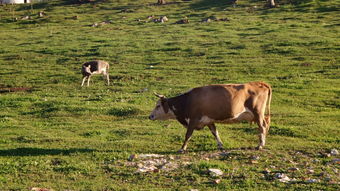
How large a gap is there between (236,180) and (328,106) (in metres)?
11.0

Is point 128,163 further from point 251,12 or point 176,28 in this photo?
point 251,12

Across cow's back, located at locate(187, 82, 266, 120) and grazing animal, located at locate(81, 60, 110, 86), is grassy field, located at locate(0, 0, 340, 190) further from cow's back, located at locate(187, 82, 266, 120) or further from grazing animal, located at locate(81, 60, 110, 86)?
cow's back, located at locate(187, 82, 266, 120)

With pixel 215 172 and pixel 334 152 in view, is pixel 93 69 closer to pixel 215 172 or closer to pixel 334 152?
pixel 334 152

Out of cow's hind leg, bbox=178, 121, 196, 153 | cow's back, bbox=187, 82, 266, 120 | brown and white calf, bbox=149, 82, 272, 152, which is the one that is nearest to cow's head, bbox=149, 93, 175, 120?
brown and white calf, bbox=149, 82, 272, 152

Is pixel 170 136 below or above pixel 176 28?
below

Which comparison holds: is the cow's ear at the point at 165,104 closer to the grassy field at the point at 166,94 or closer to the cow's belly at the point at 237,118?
the grassy field at the point at 166,94

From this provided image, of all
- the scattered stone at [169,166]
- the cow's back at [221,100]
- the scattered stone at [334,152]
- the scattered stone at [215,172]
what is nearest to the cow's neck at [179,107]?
the cow's back at [221,100]

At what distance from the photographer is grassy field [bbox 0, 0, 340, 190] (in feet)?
35.0

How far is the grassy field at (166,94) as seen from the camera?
10680 mm

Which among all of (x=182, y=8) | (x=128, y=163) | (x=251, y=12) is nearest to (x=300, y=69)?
(x=128, y=163)

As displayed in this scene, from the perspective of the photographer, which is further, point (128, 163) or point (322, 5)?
point (322, 5)

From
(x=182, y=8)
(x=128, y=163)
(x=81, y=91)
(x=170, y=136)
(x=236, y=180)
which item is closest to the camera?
(x=236, y=180)

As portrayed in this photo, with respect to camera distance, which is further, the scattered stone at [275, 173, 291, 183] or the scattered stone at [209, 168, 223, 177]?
the scattered stone at [209, 168, 223, 177]

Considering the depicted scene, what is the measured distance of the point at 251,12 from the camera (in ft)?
174
